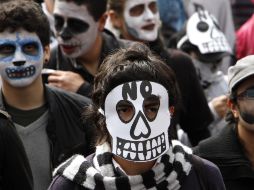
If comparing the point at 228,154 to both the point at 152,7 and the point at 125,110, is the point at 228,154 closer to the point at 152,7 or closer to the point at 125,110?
the point at 125,110

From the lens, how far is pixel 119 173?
3.87 meters

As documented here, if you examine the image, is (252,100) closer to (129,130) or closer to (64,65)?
(129,130)

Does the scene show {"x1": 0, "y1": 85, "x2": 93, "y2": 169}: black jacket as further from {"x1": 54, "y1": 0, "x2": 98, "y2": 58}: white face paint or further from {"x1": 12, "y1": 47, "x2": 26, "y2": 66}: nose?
{"x1": 54, "y1": 0, "x2": 98, "y2": 58}: white face paint

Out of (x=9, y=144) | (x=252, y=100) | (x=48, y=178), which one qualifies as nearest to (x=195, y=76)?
(x=252, y=100)

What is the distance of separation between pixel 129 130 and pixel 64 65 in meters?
1.90

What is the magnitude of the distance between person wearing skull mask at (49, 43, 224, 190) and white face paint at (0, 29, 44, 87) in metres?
0.95

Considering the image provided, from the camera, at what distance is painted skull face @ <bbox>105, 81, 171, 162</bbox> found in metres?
3.92

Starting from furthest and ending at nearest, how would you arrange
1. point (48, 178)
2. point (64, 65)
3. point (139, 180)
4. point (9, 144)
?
point (64, 65) < point (48, 178) < point (9, 144) < point (139, 180)

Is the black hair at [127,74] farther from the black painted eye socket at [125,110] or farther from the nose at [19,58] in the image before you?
the nose at [19,58]

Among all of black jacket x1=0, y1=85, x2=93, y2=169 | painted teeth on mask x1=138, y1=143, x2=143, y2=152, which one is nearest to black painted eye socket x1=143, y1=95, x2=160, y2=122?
painted teeth on mask x1=138, y1=143, x2=143, y2=152

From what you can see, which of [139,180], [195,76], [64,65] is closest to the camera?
[139,180]

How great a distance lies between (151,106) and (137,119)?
109 millimetres

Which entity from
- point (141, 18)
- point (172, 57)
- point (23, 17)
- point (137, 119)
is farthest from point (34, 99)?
point (141, 18)

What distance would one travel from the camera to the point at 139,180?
12.4ft
